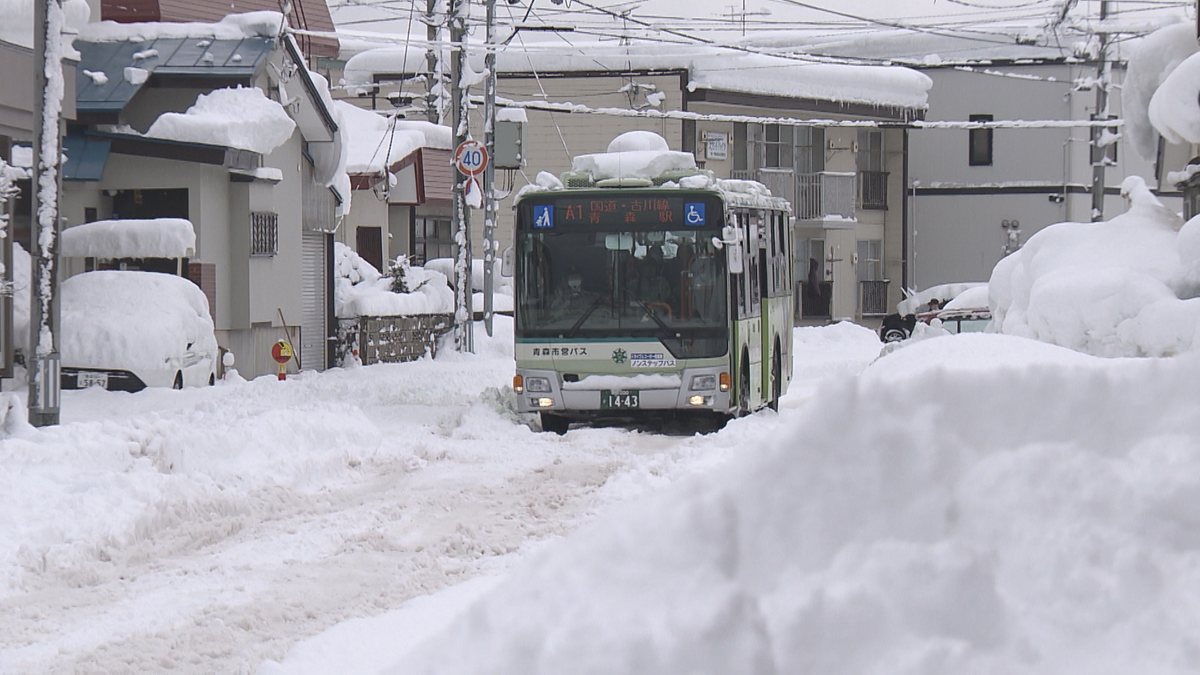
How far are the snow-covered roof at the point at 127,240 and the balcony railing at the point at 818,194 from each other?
26.0 metres

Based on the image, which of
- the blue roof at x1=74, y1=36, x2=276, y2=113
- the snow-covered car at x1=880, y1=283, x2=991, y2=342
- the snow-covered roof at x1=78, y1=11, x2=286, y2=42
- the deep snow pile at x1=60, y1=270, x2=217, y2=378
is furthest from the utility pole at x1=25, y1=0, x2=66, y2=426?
the snow-covered car at x1=880, y1=283, x2=991, y2=342

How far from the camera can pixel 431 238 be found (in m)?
42.6

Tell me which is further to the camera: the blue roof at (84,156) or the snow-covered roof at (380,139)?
the snow-covered roof at (380,139)

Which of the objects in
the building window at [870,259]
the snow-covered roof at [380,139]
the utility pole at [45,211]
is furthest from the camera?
the building window at [870,259]

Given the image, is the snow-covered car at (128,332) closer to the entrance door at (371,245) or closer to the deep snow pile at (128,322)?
the deep snow pile at (128,322)

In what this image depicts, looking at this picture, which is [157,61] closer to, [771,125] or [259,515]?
[259,515]

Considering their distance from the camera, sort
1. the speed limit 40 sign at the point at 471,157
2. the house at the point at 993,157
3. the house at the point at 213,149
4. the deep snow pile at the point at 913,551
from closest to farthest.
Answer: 1. the deep snow pile at the point at 913,551
2. the house at the point at 213,149
3. the speed limit 40 sign at the point at 471,157
4. the house at the point at 993,157

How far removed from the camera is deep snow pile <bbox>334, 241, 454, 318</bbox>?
26.9 meters

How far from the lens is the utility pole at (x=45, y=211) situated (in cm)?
1338

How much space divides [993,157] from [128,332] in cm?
3638

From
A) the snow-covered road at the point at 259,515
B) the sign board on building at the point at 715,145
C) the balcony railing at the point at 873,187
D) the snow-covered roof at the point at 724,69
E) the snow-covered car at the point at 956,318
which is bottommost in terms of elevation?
the snow-covered road at the point at 259,515


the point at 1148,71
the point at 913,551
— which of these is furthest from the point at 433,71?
the point at 913,551

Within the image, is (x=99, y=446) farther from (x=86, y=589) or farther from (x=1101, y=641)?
(x=1101, y=641)

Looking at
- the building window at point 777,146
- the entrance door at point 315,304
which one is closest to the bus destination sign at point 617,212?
the entrance door at point 315,304
